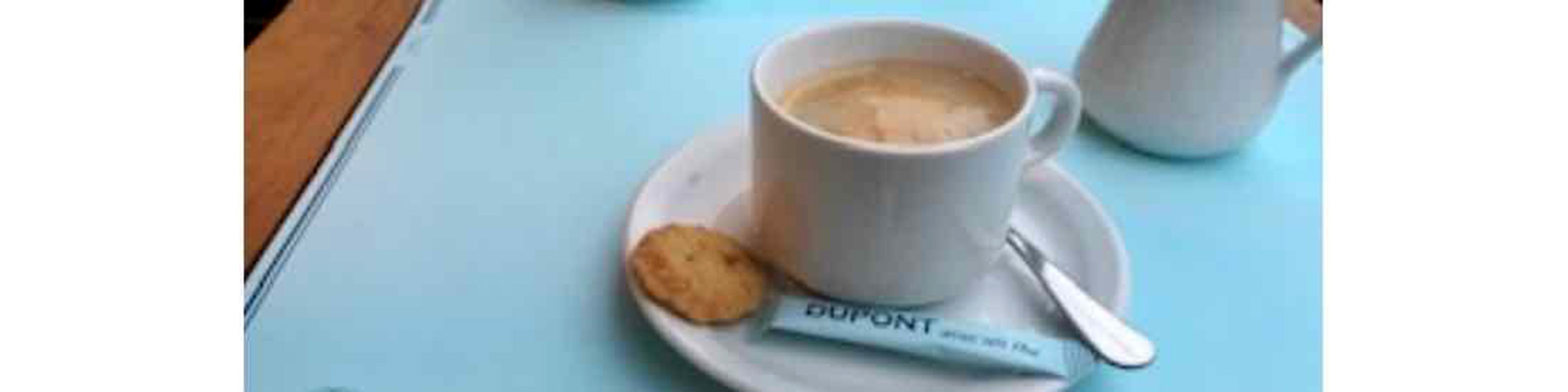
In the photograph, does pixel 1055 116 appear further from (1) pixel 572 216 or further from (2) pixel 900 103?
(1) pixel 572 216

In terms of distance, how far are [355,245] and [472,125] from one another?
0.44 feet

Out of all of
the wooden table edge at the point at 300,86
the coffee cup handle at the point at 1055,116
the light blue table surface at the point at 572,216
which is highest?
the coffee cup handle at the point at 1055,116

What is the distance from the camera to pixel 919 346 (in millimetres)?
436

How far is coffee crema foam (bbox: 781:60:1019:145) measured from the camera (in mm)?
446

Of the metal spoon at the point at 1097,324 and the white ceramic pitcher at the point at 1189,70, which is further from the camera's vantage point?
the white ceramic pitcher at the point at 1189,70

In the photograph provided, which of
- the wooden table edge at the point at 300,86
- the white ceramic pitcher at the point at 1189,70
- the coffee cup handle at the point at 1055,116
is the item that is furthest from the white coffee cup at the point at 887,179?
the wooden table edge at the point at 300,86

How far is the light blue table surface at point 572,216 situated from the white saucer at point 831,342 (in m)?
0.03

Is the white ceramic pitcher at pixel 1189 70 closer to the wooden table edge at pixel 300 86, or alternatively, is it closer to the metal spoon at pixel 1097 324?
the metal spoon at pixel 1097 324

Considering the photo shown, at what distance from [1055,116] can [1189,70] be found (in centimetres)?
16

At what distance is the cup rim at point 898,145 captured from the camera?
1.35ft

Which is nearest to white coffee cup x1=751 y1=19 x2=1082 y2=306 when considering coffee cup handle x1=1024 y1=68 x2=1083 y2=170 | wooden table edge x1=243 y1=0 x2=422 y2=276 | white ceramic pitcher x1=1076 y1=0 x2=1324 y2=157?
coffee cup handle x1=1024 y1=68 x2=1083 y2=170

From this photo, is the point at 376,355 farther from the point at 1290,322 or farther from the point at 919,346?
the point at 1290,322

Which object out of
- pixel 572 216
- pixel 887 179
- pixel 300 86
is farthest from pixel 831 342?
pixel 300 86
